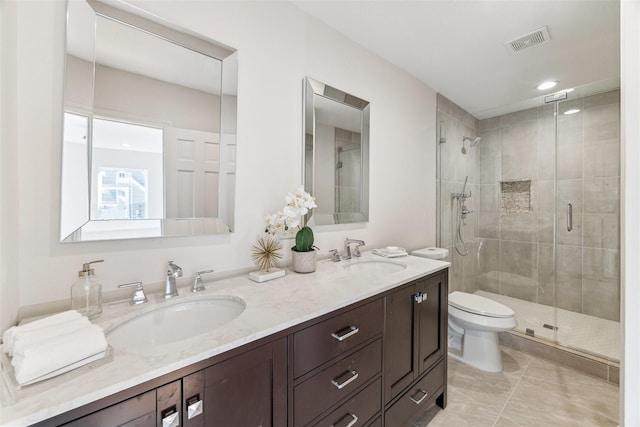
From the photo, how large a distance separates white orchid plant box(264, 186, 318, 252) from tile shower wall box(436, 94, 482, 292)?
6.06 ft

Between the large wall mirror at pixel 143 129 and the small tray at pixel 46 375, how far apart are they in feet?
1.54

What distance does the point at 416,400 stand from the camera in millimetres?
1479

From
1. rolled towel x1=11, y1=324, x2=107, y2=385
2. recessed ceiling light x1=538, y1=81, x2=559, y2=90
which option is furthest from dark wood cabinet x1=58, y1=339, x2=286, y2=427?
recessed ceiling light x1=538, y1=81, x2=559, y2=90

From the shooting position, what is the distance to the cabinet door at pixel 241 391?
72 centimetres

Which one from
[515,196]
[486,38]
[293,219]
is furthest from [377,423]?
[515,196]

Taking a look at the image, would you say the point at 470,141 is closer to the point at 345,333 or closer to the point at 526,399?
the point at 526,399

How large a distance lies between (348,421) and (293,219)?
0.91 metres

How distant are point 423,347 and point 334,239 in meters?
0.83

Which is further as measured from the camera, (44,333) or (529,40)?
(529,40)

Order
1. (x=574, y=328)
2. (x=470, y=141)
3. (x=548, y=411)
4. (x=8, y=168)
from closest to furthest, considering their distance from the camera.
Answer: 1. (x=8, y=168)
2. (x=548, y=411)
3. (x=574, y=328)
4. (x=470, y=141)

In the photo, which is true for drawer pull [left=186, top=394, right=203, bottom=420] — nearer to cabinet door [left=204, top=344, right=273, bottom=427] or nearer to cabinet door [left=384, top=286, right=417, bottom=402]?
cabinet door [left=204, top=344, right=273, bottom=427]

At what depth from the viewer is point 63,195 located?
0.94 m

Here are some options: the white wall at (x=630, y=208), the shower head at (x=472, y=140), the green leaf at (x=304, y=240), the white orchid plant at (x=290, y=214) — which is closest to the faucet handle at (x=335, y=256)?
the green leaf at (x=304, y=240)

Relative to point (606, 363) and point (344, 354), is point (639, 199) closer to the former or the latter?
point (344, 354)
